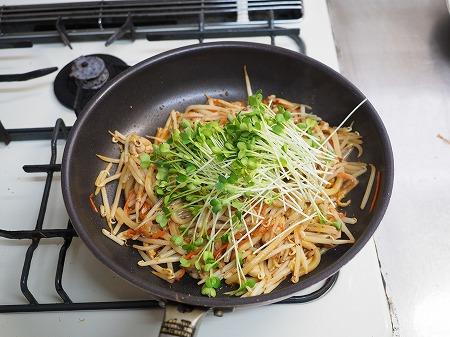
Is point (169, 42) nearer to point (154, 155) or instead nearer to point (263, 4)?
point (263, 4)

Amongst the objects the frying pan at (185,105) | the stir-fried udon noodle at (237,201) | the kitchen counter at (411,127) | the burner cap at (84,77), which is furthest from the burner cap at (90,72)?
the kitchen counter at (411,127)

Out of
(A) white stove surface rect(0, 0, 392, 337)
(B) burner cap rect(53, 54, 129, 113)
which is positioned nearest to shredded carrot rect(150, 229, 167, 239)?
(A) white stove surface rect(0, 0, 392, 337)

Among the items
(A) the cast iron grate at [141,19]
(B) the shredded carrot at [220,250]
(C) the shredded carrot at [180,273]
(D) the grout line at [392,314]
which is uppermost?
(A) the cast iron grate at [141,19]

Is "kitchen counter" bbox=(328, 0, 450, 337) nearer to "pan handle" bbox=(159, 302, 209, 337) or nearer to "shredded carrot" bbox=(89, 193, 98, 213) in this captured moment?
"pan handle" bbox=(159, 302, 209, 337)

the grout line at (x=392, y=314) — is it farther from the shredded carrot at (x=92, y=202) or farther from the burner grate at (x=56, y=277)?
the shredded carrot at (x=92, y=202)

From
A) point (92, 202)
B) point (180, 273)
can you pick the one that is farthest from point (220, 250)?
point (92, 202)

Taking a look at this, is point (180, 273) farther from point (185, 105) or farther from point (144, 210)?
point (185, 105)
